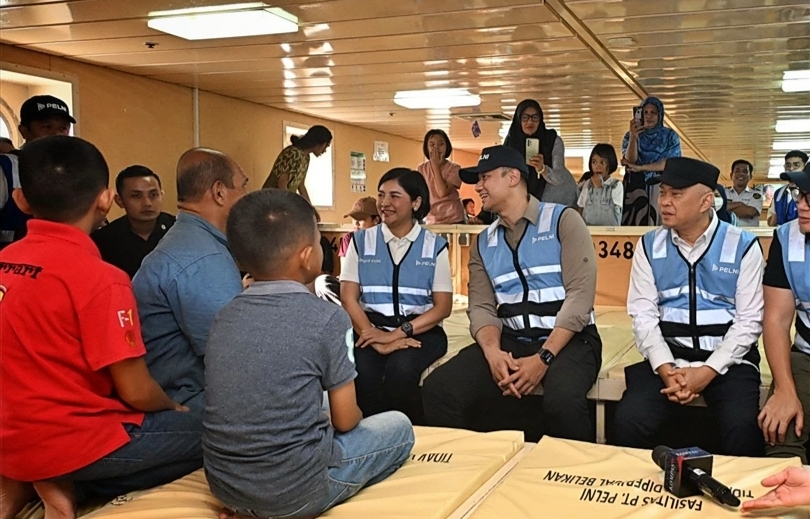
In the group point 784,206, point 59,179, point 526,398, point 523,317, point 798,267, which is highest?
point 59,179

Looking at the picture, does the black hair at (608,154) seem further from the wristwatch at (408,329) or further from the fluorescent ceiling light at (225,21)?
the wristwatch at (408,329)

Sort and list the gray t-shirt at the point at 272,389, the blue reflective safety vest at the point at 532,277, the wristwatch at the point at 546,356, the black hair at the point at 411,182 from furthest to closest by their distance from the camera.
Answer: the black hair at the point at 411,182 < the blue reflective safety vest at the point at 532,277 < the wristwatch at the point at 546,356 < the gray t-shirt at the point at 272,389

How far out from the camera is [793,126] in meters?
9.06

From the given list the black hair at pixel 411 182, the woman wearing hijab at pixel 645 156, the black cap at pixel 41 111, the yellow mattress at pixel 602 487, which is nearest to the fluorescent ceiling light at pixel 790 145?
the woman wearing hijab at pixel 645 156

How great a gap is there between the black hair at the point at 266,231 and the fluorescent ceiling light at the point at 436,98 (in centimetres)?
542

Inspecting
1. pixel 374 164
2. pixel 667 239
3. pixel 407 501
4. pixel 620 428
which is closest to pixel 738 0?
pixel 667 239

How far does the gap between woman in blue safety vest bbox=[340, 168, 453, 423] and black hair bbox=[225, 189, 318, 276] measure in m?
1.36

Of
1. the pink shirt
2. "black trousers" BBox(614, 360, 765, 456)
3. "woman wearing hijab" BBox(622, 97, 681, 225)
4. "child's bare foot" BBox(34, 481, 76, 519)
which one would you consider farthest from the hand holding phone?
"child's bare foot" BBox(34, 481, 76, 519)

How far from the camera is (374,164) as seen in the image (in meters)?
10.4

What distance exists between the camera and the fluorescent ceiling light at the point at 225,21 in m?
4.17

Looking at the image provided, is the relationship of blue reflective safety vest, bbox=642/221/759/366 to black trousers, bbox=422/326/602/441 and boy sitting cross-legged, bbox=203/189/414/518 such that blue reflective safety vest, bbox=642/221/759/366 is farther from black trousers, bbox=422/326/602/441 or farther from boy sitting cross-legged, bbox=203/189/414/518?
boy sitting cross-legged, bbox=203/189/414/518

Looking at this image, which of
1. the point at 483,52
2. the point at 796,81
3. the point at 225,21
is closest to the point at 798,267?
the point at 483,52

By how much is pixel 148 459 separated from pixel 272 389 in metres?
0.52

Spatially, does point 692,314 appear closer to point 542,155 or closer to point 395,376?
point 395,376
